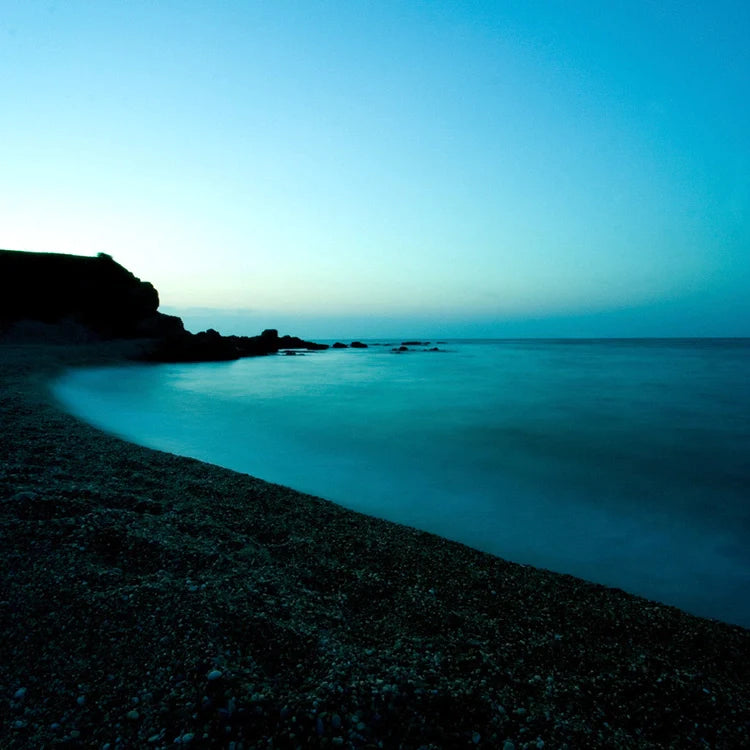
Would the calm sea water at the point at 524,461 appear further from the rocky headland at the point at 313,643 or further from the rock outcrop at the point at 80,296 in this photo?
the rock outcrop at the point at 80,296

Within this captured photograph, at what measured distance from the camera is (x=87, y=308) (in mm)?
35875

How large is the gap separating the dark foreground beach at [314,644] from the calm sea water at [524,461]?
116 centimetres

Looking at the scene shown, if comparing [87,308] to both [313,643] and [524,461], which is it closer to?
[524,461]

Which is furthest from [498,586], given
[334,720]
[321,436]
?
[321,436]

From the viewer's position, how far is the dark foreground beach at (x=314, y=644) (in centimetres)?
207

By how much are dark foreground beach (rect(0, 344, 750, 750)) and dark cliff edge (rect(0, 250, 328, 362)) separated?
1231 inches

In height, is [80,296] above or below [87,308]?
above

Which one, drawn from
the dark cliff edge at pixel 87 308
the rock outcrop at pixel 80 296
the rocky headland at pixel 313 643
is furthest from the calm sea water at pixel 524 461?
the rock outcrop at pixel 80 296

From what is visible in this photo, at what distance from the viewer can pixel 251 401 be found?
15.5 meters

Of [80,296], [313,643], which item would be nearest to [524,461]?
[313,643]

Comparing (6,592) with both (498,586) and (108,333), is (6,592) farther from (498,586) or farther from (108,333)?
(108,333)

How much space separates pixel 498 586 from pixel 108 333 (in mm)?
39910

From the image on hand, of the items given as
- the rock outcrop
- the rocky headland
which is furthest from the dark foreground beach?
the rock outcrop

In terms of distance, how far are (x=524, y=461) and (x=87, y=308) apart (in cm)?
3915
